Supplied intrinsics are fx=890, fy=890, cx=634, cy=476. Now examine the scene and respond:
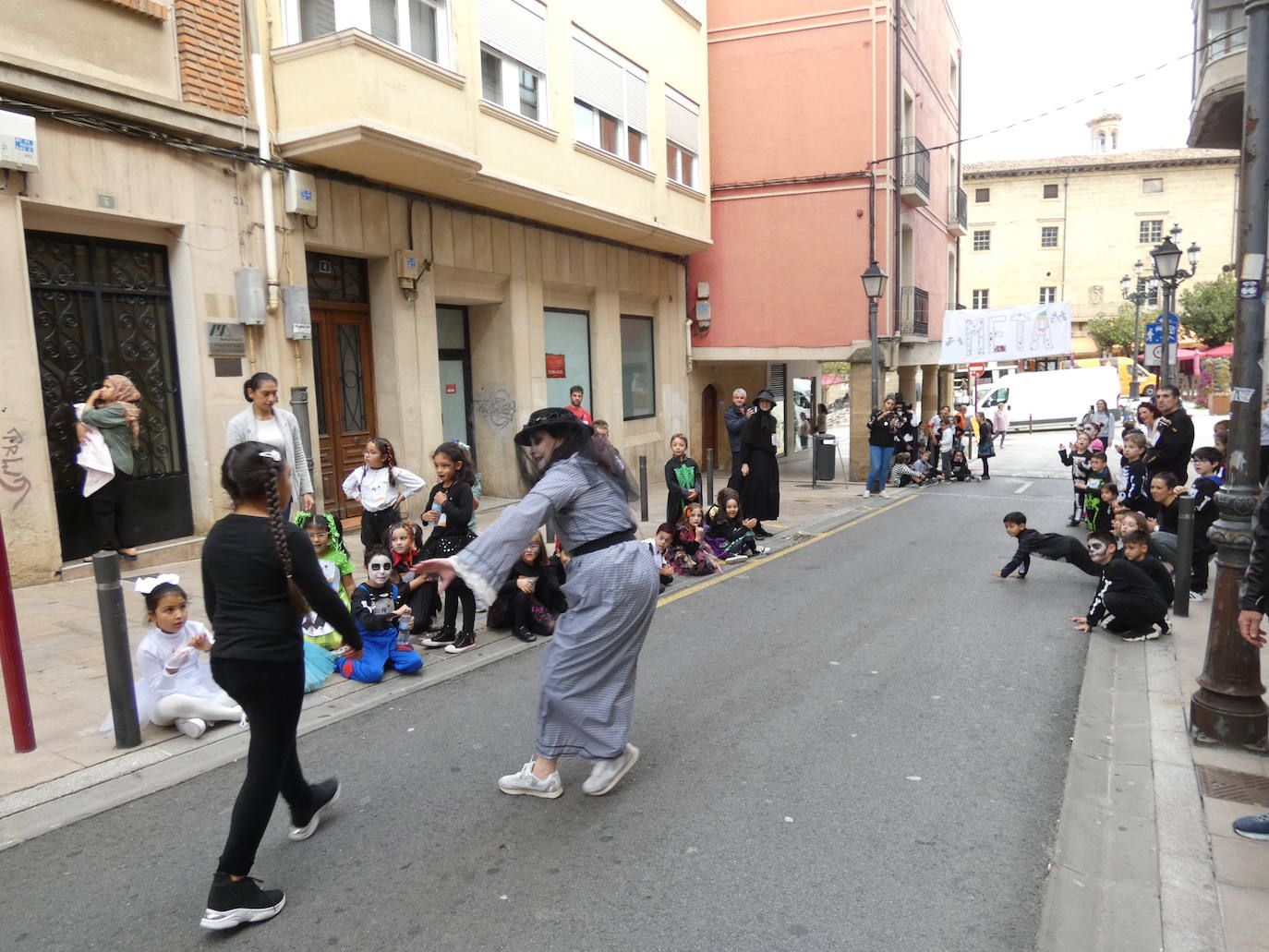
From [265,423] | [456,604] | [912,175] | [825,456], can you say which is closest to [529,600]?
[456,604]

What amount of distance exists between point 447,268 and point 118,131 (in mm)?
4871

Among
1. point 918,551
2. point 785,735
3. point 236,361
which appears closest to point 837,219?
point 918,551

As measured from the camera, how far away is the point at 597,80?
14.8 m

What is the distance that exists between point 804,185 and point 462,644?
15.3 metres

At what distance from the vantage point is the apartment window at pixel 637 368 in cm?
1775

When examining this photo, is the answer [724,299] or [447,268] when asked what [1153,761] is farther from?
[724,299]

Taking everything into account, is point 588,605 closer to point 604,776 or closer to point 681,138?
point 604,776

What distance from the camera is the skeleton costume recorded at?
13.2 feet

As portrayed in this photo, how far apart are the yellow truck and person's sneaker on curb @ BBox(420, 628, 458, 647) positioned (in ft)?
126

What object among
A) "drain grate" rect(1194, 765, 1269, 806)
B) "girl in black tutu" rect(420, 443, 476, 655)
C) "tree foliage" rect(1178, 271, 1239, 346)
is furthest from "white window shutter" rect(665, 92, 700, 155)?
"tree foliage" rect(1178, 271, 1239, 346)

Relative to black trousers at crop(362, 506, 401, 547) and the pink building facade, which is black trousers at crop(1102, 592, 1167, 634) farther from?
the pink building facade

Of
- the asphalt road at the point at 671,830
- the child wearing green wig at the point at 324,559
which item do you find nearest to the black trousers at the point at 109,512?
the child wearing green wig at the point at 324,559

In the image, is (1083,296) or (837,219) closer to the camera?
(837,219)

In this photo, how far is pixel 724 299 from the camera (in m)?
19.5
